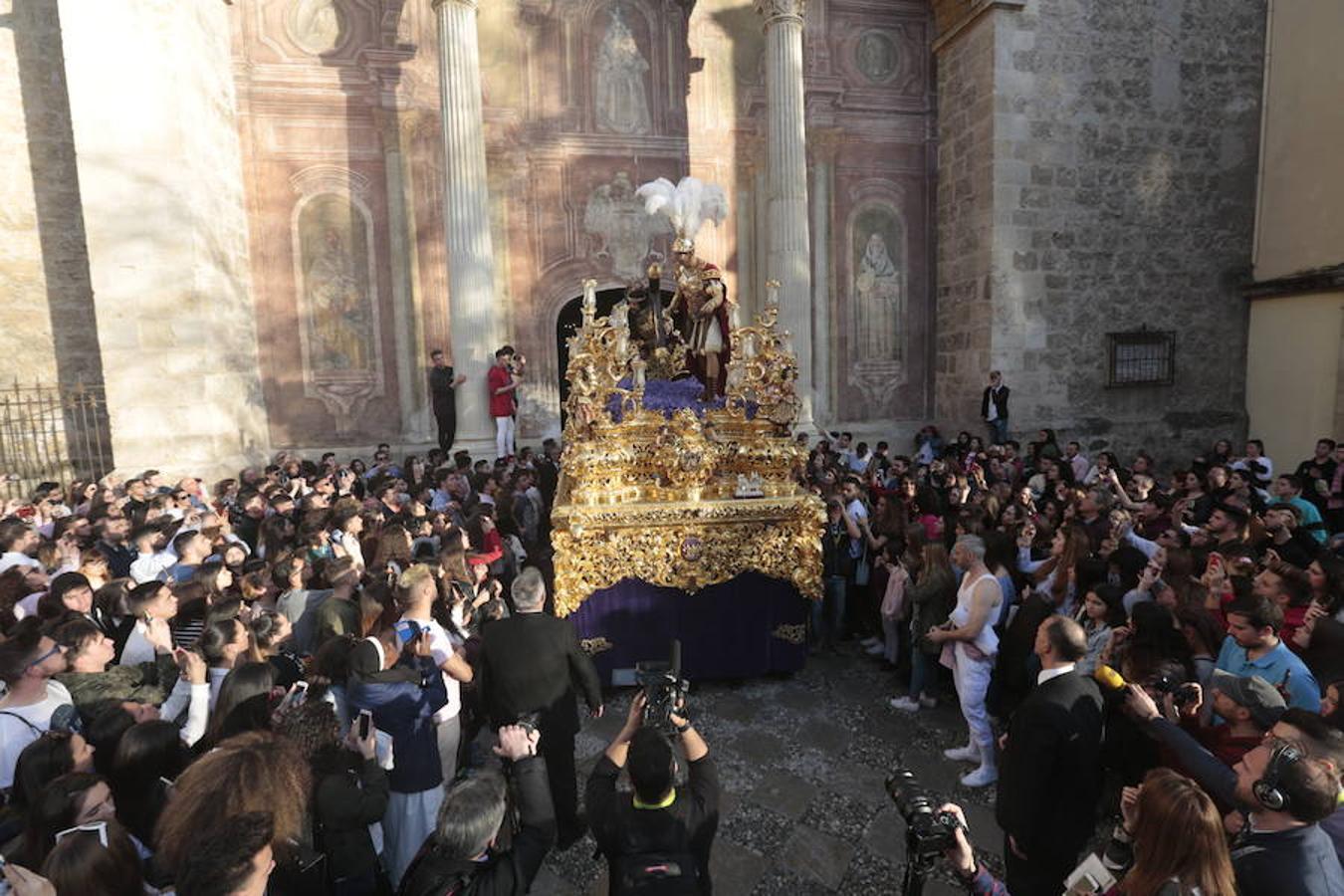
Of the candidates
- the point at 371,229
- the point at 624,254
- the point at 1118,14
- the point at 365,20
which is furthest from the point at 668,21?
the point at 1118,14

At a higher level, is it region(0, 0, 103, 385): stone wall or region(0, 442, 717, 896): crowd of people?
region(0, 0, 103, 385): stone wall

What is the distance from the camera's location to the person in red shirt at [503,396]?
11.1 meters

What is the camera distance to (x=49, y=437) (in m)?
11.3

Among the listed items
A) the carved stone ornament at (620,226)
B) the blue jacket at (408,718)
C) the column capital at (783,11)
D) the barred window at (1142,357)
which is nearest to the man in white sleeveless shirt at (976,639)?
the blue jacket at (408,718)

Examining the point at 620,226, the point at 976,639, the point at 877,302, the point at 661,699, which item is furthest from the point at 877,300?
the point at 661,699

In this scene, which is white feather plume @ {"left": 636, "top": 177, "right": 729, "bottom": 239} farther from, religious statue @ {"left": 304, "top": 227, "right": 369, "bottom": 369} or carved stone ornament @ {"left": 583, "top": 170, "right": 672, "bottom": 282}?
religious statue @ {"left": 304, "top": 227, "right": 369, "bottom": 369}

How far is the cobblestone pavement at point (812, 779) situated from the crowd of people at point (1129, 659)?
0.75ft

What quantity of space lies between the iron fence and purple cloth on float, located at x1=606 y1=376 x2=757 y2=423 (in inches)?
338

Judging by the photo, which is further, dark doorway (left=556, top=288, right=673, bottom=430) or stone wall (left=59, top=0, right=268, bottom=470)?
dark doorway (left=556, top=288, right=673, bottom=430)

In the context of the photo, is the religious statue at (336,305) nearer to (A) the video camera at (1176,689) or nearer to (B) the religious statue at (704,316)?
(B) the religious statue at (704,316)

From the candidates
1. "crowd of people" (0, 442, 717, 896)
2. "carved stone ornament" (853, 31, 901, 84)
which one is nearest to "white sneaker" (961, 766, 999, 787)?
"crowd of people" (0, 442, 717, 896)

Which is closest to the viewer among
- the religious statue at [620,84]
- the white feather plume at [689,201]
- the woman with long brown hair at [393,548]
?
the woman with long brown hair at [393,548]

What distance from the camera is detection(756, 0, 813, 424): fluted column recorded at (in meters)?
12.0

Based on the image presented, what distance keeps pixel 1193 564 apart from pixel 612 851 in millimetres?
4513
